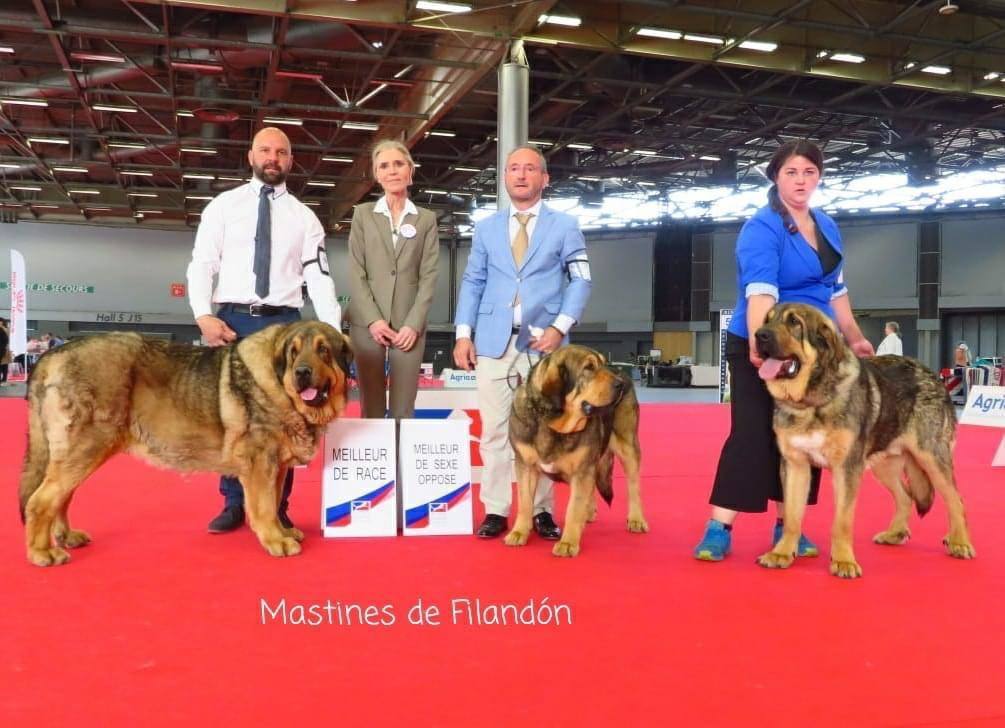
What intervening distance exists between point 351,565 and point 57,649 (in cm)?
136

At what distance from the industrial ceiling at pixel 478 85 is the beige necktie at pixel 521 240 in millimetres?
A: 9603

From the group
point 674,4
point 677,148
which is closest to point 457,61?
point 674,4

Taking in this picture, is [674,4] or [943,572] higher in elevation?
[674,4]

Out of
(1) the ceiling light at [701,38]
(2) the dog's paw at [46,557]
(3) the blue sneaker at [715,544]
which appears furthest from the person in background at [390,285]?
(1) the ceiling light at [701,38]

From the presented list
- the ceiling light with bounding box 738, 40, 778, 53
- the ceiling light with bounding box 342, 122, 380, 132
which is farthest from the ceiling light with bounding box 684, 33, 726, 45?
the ceiling light with bounding box 342, 122, 380, 132

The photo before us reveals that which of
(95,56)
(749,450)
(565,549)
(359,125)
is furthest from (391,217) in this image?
(359,125)

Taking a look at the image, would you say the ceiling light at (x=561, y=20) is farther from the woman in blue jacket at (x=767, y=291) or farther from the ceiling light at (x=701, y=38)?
the woman in blue jacket at (x=767, y=291)

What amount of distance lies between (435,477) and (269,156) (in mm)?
2025

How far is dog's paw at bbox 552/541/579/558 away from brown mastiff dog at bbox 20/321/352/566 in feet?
4.15

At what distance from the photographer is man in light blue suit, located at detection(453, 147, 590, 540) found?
4.30 meters

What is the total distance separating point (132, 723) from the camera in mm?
2002

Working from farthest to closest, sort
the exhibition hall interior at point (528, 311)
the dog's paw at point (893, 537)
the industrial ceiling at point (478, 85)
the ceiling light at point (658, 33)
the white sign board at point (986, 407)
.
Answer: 1. the ceiling light at point (658, 33)
2. the industrial ceiling at point (478, 85)
3. the white sign board at point (986, 407)
4. the dog's paw at point (893, 537)
5. the exhibition hall interior at point (528, 311)

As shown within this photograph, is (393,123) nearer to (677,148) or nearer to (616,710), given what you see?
(677,148)

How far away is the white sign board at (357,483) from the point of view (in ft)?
14.1
